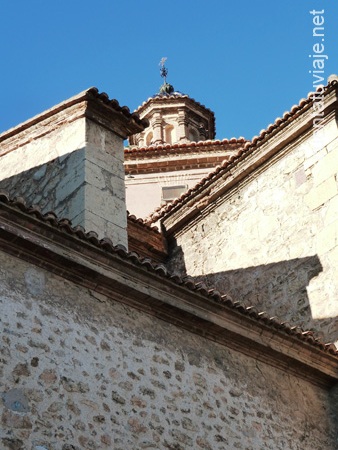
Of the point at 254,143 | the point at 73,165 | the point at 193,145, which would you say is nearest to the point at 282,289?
the point at 254,143

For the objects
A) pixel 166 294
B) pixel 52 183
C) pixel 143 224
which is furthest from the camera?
pixel 143 224

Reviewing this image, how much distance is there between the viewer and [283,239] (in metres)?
12.2

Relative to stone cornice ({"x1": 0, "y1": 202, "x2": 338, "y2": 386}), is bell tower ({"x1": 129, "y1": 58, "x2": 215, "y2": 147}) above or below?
above

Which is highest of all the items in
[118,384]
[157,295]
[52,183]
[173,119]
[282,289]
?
[173,119]

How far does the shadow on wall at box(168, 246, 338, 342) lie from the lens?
1112cm

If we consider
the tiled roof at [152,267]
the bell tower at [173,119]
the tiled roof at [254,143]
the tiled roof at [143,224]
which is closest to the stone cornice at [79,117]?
the tiled roof at [254,143]

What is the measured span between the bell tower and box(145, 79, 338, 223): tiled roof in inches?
481

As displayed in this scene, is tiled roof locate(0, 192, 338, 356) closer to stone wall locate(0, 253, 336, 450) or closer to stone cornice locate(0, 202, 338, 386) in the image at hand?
stone cornice locate(0, 202, 338, 386)

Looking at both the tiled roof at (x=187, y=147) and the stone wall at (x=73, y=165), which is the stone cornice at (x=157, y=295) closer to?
the stone wall at (x=73, y=165)

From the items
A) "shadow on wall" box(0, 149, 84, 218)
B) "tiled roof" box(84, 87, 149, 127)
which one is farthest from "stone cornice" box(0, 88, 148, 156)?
"shadow on wall" box(0, 149, 84, 218)

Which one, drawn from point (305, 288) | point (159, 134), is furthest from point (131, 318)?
point (159, 134)

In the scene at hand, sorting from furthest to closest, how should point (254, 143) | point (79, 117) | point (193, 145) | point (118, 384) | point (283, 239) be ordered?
point (193, 145) < point (254, 143) < point (283, 239) < point (79, 117) < point (118, 384)

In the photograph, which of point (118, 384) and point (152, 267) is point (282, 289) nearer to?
point (152, 267)

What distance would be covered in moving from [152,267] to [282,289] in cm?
378
